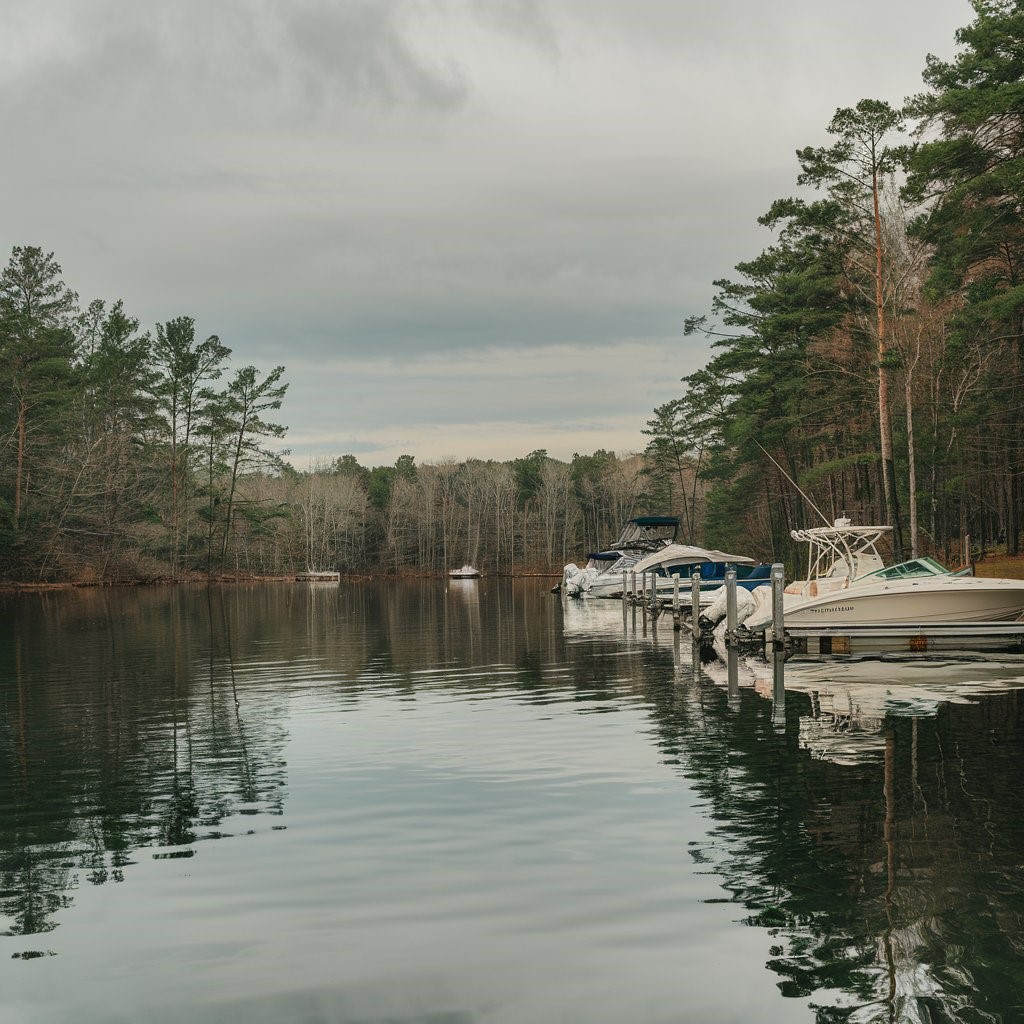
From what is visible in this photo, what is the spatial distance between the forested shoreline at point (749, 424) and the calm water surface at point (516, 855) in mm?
18390

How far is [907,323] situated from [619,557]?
63.7 ft

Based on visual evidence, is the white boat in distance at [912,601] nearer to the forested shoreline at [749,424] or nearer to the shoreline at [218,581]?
the forested shoreline at [749,424]

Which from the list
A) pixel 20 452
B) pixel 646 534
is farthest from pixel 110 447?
pixel 646 534

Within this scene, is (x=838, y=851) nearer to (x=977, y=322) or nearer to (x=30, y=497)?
(x=977, y=322)

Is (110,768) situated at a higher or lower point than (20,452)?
lower

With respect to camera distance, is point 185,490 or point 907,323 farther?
point 185,490

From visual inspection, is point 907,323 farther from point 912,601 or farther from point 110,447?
point 110,447

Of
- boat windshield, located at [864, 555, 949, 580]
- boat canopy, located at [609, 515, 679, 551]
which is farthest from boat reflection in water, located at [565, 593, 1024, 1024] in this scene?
boat canopy, located at [609, 515, 679, 551]

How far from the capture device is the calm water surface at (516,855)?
5637 millimetres

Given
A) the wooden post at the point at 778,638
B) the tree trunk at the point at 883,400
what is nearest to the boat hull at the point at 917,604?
the wooden post at the point at 778,638

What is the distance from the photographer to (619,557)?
53.2m

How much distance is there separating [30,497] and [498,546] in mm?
64292

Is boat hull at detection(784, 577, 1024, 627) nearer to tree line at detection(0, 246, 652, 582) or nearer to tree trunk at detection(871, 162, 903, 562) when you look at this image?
tree trunk at detection(871, 162, 903, 562)

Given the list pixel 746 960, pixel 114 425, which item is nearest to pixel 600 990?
pixel 746 960
